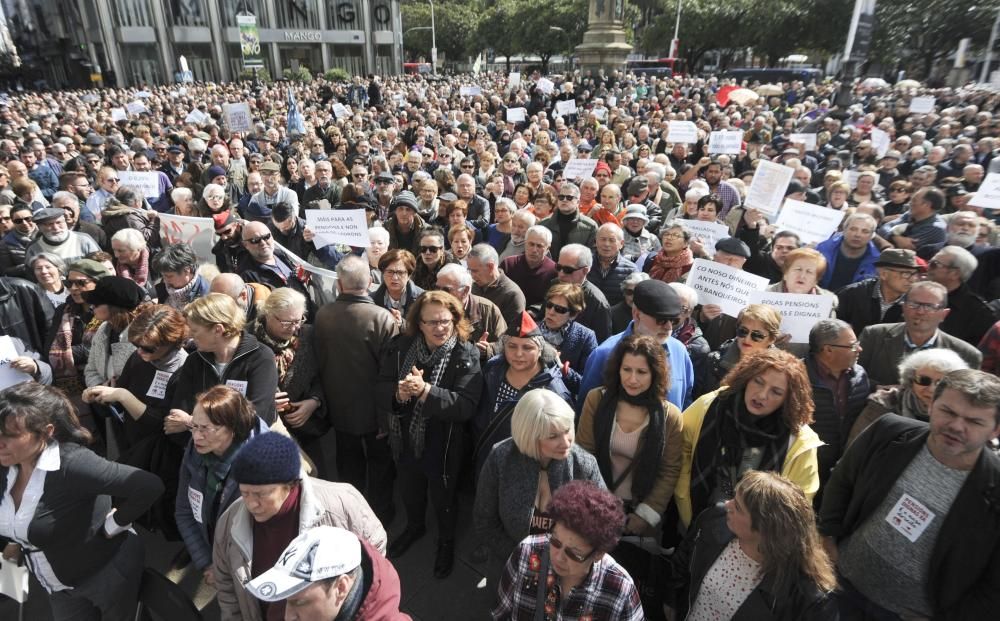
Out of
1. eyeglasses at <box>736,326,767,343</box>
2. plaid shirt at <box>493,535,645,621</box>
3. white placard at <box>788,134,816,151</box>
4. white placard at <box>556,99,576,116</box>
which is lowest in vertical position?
plaid shirt at <box>493,535,645,621</box>

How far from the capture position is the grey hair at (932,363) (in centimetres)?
269

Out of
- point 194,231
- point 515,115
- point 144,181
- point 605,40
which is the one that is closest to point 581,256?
point 194,231

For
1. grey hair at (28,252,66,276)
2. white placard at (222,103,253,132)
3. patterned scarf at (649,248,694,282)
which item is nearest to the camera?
grey hair at (28,252,66,276)

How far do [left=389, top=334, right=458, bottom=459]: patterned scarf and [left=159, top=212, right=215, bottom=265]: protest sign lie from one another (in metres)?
3.52

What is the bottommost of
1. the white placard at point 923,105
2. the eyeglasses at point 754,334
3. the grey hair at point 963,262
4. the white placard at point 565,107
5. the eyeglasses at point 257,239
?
the eyeglasses at point 754,334

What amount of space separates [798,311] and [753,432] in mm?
1439

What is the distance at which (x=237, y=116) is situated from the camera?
472 inches

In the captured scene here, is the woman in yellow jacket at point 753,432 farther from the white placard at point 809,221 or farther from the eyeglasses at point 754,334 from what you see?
the white placard at point 809,221

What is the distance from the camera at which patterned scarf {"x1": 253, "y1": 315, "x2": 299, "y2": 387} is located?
3537 mm

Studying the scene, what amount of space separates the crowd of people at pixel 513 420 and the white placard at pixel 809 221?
0.22 meters

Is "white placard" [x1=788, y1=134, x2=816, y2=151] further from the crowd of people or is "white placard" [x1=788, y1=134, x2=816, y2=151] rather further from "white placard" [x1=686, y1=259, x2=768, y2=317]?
"white placard" [x1=686, y1=259, x2=768, y2=317]

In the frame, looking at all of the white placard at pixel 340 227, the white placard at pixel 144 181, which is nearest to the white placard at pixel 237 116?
the white placard at pixel 144 181

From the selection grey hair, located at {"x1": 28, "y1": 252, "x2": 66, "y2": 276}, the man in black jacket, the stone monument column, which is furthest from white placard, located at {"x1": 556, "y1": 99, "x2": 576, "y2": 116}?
the man in black jacket

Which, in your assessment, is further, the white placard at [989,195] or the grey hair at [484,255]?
the white placard at [989,195]
